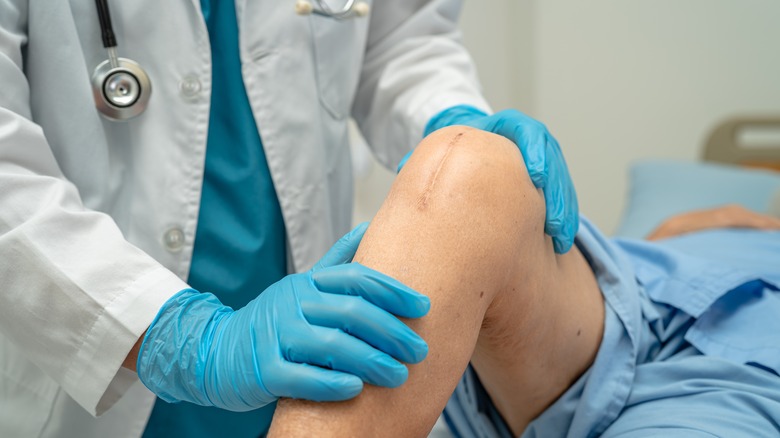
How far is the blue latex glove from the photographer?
1.99 ft

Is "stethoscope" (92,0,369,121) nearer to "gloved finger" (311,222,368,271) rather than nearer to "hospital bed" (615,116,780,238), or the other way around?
"gloved finger" (311,222,368,271)

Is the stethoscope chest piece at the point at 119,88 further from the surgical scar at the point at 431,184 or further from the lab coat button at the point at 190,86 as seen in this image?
the surgical scar at the point at 431,184

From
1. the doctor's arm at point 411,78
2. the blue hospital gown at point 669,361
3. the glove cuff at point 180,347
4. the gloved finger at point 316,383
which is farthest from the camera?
the doctor's arm at point 411,78

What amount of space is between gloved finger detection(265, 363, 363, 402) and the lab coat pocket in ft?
1.86

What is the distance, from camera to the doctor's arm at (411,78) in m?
1.17

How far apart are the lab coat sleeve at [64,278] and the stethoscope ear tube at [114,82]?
4.1 inches

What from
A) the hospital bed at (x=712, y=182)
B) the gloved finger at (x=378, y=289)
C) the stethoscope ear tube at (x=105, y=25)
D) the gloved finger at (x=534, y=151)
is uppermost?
the stethoscope ear tube at (x=105, y=25)

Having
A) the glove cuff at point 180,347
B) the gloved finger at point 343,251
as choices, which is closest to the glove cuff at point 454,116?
the gloved finger at point 343,251

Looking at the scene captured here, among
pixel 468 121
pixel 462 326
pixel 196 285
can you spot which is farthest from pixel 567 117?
pixel 462 326

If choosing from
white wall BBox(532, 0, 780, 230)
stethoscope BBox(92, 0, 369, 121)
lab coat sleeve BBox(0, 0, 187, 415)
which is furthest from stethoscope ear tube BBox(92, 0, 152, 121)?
white wall BBox(532, 0, 780, 230)

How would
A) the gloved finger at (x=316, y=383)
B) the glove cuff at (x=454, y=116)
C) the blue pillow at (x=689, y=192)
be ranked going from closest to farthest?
the gloved finger at (x=316, y=383)
the glove cuff at (x=454, y=116)
the blue pillow at (x=689, y=192)

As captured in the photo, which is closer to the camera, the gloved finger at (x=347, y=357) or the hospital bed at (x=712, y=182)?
the gloved finger at (x=347, y=357)

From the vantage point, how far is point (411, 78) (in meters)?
1.23

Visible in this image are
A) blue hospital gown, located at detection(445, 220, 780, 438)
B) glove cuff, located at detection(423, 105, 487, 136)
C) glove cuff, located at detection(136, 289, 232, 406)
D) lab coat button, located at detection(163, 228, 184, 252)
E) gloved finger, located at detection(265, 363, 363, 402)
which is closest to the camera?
gloved finger, located at detection(265, 363, 363, 402)
